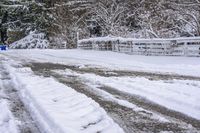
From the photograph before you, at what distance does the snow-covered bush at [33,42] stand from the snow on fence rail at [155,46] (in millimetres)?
17512

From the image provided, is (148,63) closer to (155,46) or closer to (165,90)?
(155,46)

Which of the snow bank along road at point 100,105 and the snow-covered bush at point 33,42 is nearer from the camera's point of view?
the snow bank along road at point 100,105

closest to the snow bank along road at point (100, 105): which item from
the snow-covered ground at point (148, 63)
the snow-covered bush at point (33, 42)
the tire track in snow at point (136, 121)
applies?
the tire track in snow at point (136, 121)

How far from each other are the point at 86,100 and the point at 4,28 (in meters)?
46.2

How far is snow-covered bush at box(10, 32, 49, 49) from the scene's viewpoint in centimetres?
4531

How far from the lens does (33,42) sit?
46.5 meters

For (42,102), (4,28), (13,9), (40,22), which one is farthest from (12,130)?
(4,28)

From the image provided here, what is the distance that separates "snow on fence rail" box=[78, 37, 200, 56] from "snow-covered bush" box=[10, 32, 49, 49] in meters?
17.5

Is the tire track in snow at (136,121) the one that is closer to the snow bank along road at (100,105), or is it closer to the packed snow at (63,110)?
the snow bank along road at (100,105)

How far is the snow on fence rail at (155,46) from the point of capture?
1894 cm

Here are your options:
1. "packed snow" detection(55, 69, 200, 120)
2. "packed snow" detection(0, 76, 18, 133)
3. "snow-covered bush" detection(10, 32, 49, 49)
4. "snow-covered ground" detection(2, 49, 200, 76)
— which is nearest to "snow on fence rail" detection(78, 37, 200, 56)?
"snow-covered ground" detection(2, 49, 200, 76)

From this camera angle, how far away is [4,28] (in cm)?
5175

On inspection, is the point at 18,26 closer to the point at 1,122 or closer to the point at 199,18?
the point at 199,18

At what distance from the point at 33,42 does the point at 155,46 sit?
2729cm
